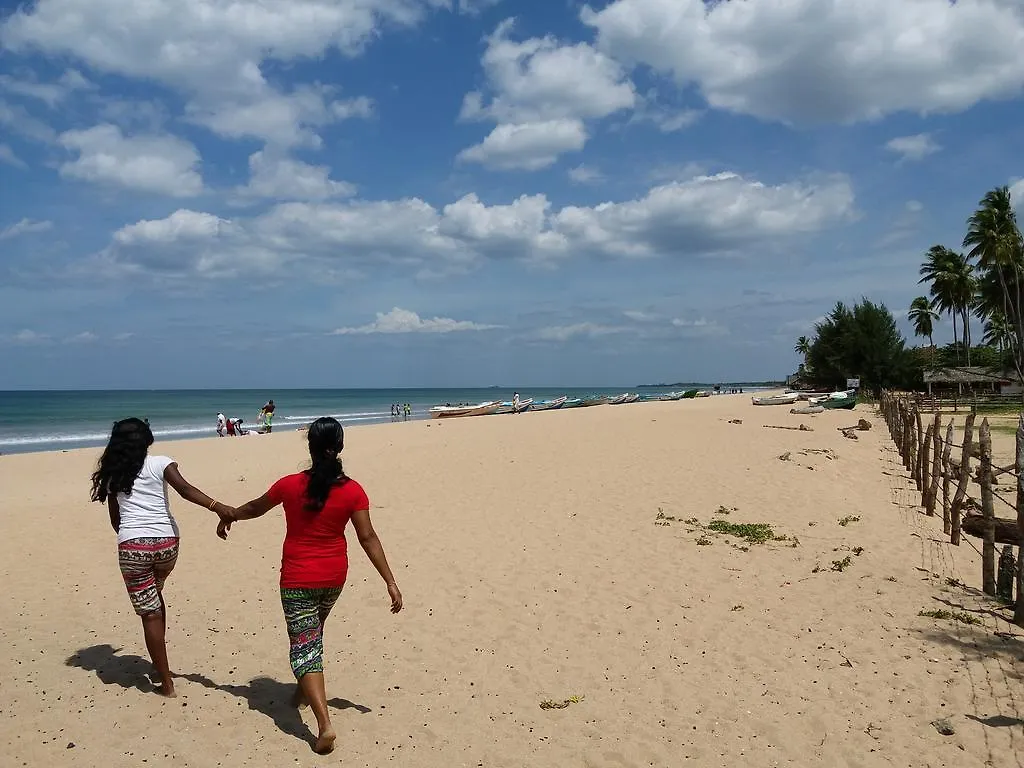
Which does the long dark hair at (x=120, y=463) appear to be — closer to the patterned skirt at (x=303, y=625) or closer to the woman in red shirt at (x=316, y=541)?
the woman in red shirt at (x=316, y=541)

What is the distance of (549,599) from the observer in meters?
7.07

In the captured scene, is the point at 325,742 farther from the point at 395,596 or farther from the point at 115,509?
the point at 115,509

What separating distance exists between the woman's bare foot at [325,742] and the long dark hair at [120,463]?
1.92 m

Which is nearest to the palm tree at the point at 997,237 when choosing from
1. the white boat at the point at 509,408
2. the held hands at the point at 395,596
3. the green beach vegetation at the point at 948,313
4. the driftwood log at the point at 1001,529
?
the green beach vegetation at the point at 948,313

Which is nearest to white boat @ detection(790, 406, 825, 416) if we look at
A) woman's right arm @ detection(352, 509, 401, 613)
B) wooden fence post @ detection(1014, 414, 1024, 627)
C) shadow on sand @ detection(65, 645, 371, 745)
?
wooden fence post @ detection(1014, 414, 1024, 627)

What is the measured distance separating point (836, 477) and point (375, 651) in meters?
11.4

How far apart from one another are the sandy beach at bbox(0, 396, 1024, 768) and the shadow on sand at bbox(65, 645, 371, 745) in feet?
0.07

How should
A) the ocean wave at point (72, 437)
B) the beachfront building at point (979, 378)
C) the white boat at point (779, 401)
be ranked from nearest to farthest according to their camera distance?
1. the ocean wave at point (72, 437)
2. the beachfront building at point (979, 378)
3. the white boat at point (779, 401)

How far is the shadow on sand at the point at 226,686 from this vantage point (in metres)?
4.51

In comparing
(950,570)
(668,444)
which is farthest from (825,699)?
(668,444)

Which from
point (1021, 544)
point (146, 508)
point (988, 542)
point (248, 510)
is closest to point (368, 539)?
point (248, 510)

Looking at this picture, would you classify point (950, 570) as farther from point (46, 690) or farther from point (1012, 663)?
point (46, 690)

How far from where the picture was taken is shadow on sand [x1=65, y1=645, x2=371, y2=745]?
178 inches

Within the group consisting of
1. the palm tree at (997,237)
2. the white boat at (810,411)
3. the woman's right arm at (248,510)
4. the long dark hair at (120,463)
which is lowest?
the white boat at (810,411)
